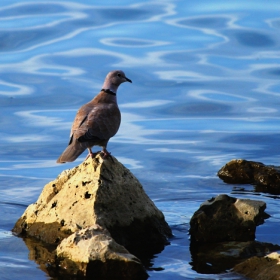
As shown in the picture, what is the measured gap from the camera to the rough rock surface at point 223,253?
8.23 meters

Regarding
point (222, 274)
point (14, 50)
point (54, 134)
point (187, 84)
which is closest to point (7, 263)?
point (222, 274)

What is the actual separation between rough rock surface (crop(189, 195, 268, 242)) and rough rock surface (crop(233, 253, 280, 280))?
0.99 metres

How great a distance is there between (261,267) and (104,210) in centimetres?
181

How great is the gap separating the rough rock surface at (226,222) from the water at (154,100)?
0.72ft

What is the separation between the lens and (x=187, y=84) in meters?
17.5

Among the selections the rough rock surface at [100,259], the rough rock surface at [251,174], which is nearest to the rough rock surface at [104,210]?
the rough rock surface at [100,259]

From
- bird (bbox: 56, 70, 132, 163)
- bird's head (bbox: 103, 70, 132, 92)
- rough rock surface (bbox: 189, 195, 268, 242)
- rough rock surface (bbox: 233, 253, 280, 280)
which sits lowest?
rough rock surface (bbox: 233, 253, 280, 280)

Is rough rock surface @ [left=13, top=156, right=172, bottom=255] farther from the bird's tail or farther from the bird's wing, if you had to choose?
the bird's wing

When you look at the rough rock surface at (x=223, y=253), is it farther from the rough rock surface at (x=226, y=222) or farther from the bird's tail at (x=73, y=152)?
the bird's tail at (x=73, y=152)

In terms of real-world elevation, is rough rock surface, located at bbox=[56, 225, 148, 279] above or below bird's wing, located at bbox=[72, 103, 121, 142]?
below

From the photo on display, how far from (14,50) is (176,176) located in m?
8.72

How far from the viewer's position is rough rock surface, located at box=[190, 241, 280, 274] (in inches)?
324

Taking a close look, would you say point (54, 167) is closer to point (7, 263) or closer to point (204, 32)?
point (7, 263)

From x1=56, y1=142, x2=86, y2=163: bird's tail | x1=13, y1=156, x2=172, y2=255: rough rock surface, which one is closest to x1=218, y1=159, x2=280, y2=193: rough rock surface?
x1=13, y1=156, x2=172, y2=255: rough rock surface
